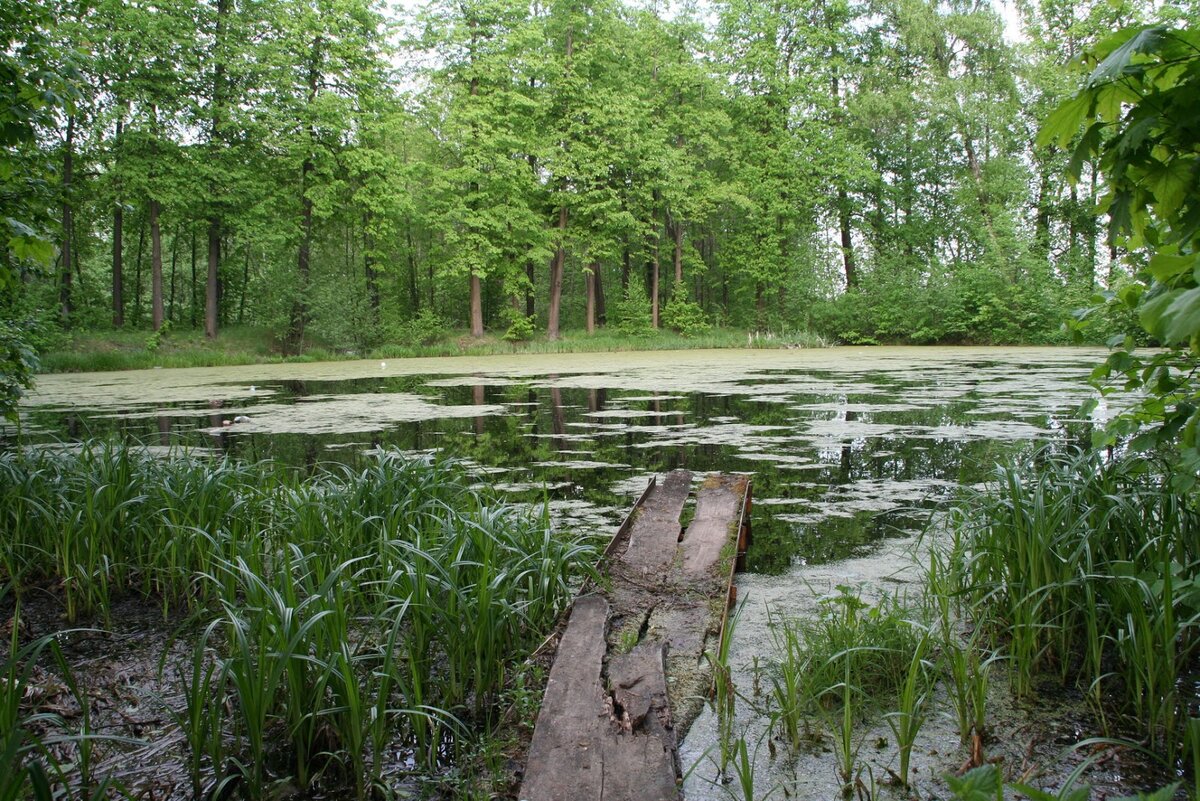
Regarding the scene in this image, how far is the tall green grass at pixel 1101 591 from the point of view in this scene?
1.77m

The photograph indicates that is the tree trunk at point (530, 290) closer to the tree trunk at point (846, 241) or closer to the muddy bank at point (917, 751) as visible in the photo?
the tree trunk at point (846, 241)

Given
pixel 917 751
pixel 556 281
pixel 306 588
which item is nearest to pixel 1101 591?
pixel 917 751

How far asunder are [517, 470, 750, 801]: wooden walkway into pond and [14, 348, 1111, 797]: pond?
0.12m

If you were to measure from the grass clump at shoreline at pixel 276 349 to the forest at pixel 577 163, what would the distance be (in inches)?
22.4

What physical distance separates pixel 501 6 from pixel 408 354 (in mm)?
10618

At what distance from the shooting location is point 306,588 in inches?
89.7

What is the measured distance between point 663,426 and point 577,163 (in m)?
18.5

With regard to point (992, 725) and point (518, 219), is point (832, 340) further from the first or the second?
point (992, 725)

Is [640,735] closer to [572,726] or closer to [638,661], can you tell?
[572,726]

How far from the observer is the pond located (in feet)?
11.2

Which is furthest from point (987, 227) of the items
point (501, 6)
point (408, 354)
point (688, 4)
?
point (408, 354)

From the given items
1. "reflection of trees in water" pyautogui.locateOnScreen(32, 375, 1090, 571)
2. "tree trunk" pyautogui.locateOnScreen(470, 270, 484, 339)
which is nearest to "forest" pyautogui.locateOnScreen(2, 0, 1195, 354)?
"tree trunk" pyautogui.locateOnScreen(470, 270, 484, 339)

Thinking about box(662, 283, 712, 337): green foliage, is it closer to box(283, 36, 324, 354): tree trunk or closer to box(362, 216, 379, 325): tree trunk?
box(362, 216, 379, 325): tree trunk

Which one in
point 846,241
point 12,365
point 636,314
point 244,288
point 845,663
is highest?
point 846,241
